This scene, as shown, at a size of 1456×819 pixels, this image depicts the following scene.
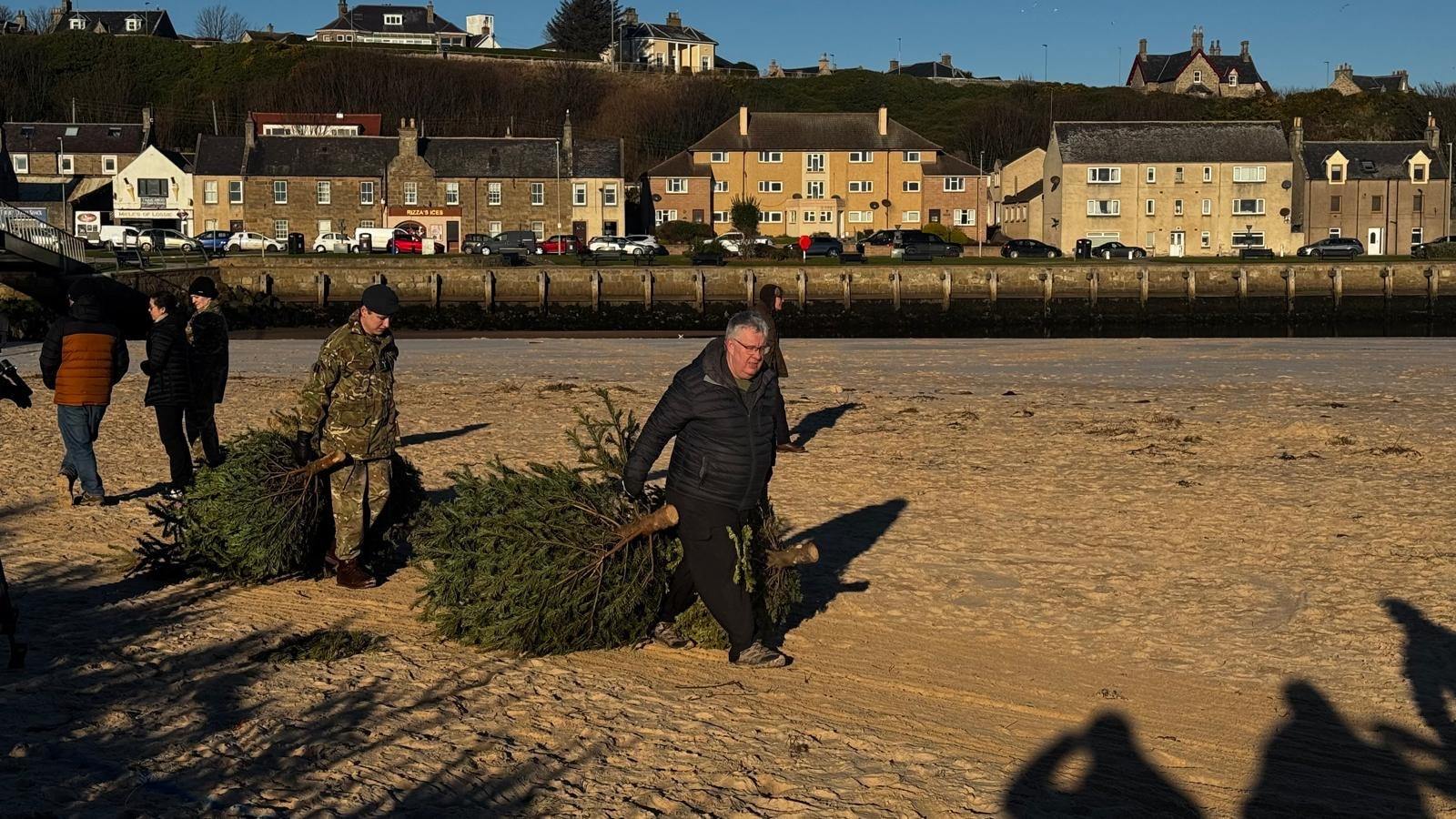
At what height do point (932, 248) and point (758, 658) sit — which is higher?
point (932, 248)

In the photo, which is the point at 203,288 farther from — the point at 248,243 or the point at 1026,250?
the point at 1026,250

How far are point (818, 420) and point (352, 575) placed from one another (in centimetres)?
884

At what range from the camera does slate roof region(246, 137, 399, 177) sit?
3302 inches

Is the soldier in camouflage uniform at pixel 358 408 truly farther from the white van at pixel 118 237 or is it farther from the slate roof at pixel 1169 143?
→ the slate roof at pixel 1169 143

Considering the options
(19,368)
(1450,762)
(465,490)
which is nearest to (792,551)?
(465,490)

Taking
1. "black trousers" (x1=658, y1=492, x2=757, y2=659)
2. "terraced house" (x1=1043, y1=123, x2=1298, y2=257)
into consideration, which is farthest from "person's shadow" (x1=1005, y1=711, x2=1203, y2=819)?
"terraced house" (x1=1043, y1=123, x2=1298, y2=257)

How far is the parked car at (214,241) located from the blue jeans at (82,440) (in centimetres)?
5938

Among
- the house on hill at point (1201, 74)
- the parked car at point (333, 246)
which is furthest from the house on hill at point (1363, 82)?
the parked car at point (333, 246)

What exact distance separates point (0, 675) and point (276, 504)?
2346mm

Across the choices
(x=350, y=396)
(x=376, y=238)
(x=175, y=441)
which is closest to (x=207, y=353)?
(x=175, y=441)

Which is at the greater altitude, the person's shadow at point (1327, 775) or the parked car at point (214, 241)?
the parked car at point (214, 241)

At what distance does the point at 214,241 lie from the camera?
234 ft

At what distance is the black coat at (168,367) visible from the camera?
12.2 meters

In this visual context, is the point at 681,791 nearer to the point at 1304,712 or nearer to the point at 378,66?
the point at 1304,712
